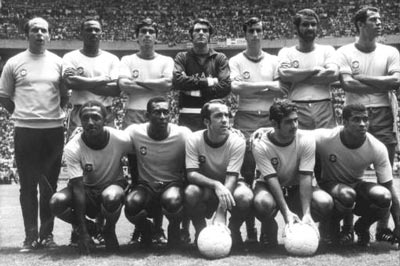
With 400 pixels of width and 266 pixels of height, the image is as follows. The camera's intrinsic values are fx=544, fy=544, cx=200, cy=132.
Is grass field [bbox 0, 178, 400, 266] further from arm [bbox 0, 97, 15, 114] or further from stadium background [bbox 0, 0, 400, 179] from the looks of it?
stadium background [bbox 0, 0, 400, 179]

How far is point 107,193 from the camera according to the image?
20.5 feet

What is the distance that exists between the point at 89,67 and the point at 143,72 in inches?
28.2

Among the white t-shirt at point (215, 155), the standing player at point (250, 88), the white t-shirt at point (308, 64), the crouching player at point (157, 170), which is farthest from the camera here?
the standing player at point (250, 88)

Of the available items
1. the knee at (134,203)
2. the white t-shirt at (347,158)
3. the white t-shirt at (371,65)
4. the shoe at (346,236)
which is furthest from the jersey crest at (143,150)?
the white t-shirt at (371,65)

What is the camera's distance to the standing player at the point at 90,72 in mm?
6938

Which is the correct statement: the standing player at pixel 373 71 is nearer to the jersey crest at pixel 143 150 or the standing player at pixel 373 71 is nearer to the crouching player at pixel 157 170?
the crouching player at pixel 157 170

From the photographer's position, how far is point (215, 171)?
656cm

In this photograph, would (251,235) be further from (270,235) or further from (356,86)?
(356,86)

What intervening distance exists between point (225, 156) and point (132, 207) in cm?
125

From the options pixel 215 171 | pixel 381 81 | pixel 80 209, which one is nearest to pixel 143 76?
pixel 215 171

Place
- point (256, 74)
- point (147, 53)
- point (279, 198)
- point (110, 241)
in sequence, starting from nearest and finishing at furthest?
point (279, 198) → point (110, 241) → point (256, 74) → point (147, 53)

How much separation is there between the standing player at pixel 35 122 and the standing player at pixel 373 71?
3729 millimetres

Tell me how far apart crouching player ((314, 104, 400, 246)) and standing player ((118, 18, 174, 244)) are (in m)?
2.17

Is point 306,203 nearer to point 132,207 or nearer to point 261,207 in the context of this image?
point 261,207
